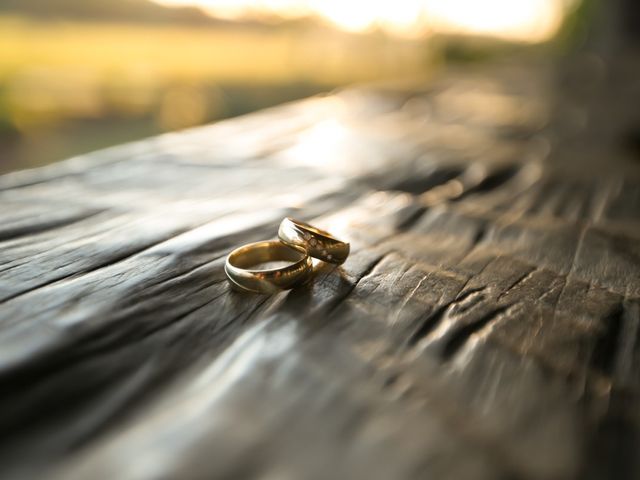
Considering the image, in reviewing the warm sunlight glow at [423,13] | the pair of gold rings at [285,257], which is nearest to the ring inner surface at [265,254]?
the pair of gold rings at [285,257]

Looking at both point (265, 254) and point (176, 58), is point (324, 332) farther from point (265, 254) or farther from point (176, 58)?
point (176, 58)

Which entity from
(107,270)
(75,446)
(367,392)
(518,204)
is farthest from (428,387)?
(518,204)

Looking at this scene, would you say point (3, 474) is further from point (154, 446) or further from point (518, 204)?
point (518, 204)

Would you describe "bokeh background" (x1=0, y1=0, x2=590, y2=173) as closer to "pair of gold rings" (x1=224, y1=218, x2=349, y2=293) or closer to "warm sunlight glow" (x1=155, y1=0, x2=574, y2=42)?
"warm sunlight glow" (x1=155, y1=0, x2=574, y2=42)

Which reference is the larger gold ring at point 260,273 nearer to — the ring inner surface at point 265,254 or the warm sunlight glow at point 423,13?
the ring inner surface at point 265,254

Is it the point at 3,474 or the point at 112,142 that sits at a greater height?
the point at 3,474
